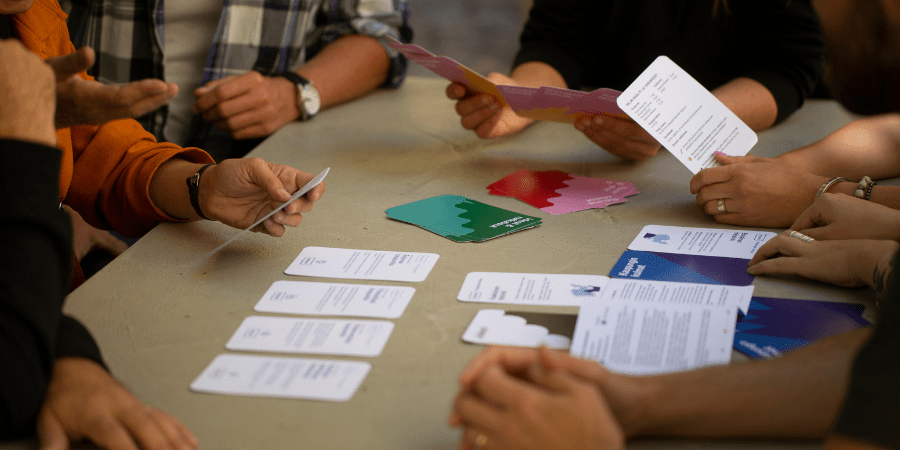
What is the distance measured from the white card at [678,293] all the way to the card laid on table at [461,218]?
9.7 inches

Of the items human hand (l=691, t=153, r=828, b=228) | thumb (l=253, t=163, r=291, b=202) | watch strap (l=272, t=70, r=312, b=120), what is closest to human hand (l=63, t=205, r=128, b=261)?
watch strap (l=272, t=70, r=312, b=120)

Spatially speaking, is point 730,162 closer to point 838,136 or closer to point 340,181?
point 838,136

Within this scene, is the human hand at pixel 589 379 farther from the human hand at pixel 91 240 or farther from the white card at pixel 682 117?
the human hand at pixel 91 240

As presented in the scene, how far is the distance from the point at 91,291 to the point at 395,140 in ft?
2.62

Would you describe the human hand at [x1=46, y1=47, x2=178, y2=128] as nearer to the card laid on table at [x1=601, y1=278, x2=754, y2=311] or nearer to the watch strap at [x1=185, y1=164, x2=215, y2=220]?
the watch strap at [x1=185, y1=164, x2=215, y2=220]

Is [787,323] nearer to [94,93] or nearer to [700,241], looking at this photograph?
[700,241]

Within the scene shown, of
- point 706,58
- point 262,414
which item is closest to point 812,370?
point 262,414

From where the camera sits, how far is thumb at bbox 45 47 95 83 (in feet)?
2.62

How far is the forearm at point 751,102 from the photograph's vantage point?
5.08 feet

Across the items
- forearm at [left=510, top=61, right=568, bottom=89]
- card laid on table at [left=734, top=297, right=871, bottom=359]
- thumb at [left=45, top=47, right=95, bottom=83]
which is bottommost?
forearm at [left=510, top=61, right=568, bottom=89]

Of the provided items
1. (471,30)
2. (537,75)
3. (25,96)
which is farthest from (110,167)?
(471,30)

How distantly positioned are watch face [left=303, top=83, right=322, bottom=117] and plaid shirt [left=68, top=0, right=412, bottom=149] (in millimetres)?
157

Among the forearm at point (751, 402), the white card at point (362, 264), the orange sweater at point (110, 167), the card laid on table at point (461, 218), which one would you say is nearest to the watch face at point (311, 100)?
the orange sweater at point (110, 167)

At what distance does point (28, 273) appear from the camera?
0.70 meters
